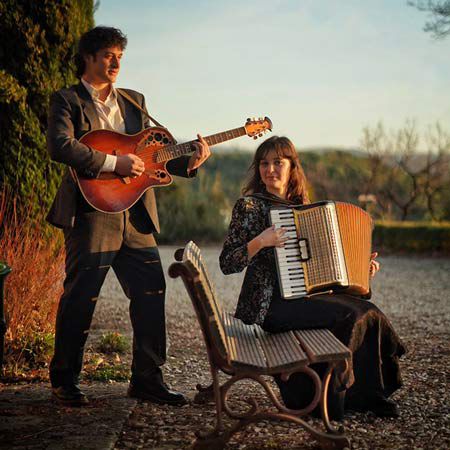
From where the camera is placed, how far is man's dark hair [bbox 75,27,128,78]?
4133mm

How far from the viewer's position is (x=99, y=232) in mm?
4145

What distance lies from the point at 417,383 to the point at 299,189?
169 centimetres

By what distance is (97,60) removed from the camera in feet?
13.7

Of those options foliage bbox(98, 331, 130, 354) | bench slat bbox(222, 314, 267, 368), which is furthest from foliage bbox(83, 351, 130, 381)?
bench slat bbox(222, 314, 267, 368)

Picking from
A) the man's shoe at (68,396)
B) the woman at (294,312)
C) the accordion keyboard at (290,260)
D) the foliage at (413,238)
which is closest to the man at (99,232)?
the man's shoe at (68,396)

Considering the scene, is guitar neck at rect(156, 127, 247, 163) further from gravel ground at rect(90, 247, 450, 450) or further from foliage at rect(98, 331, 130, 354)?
foliage at rect(98, 331, 130, 354)

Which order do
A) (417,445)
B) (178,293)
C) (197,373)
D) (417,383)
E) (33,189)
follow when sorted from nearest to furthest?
1. (417,445)
2. (417,383)
3. (197,373)
4. (33,189)
5. (178,293)

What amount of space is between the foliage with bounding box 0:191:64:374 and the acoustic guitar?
57.6 inches

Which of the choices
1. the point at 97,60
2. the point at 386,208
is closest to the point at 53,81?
the point at 97,60

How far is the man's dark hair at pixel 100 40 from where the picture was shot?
13.6ft

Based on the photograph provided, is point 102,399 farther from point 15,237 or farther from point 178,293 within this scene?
point 178,293

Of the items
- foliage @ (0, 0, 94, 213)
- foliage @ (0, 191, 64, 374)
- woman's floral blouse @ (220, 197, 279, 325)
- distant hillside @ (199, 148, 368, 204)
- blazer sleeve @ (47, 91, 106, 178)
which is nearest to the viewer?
blazer sleeve @ (47, 91, 106, 178)

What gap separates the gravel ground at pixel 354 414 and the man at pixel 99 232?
38 cm

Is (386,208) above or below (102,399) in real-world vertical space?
above
